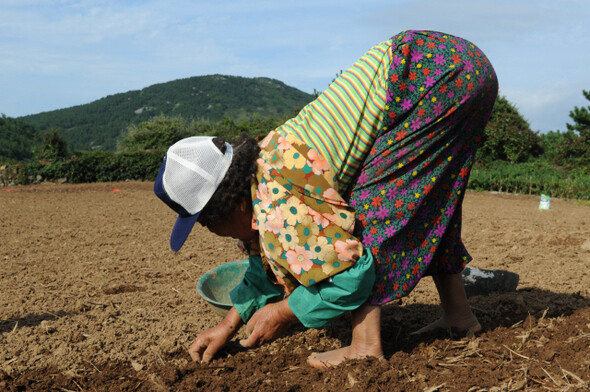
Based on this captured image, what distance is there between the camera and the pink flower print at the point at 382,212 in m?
2.09

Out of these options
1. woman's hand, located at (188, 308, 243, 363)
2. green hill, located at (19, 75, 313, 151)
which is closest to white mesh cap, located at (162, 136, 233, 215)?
woman's hand, located at (188, 308, 243, 363)

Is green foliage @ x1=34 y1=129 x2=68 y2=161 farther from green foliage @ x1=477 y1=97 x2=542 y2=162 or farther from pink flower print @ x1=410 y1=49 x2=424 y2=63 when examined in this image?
pink flower print @ x1=410 y1=49 x2=424 y2=63

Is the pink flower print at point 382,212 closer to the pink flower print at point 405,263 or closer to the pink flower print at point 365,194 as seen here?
the pink flower print at point 365,194

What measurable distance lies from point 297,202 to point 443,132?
68 cm

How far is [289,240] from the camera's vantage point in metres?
1.92

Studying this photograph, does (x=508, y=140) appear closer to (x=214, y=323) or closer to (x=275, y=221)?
(x=214, y=323)

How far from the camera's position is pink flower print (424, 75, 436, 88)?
204cm

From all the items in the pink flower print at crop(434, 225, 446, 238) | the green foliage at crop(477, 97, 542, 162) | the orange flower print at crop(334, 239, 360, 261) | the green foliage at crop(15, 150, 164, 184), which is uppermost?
the green foliage at crop(477, 97, 542, 162)

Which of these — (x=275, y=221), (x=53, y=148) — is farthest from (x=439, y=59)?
(x=53, y=148)

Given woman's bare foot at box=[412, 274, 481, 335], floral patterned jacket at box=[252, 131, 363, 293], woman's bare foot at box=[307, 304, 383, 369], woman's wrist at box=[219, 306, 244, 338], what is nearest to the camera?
floral patterned jacket at box=[252, 131, 363, 293]

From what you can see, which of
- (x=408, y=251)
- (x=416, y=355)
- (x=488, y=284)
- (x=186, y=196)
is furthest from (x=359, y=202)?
(x=488, y=284)

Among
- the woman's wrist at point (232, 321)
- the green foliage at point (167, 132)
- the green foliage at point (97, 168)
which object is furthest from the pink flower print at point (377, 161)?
the green foliage at point (167, 132)

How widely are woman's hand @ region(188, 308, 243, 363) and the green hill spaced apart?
1956 inches

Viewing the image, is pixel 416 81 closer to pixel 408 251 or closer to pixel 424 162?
pixel 424 162
